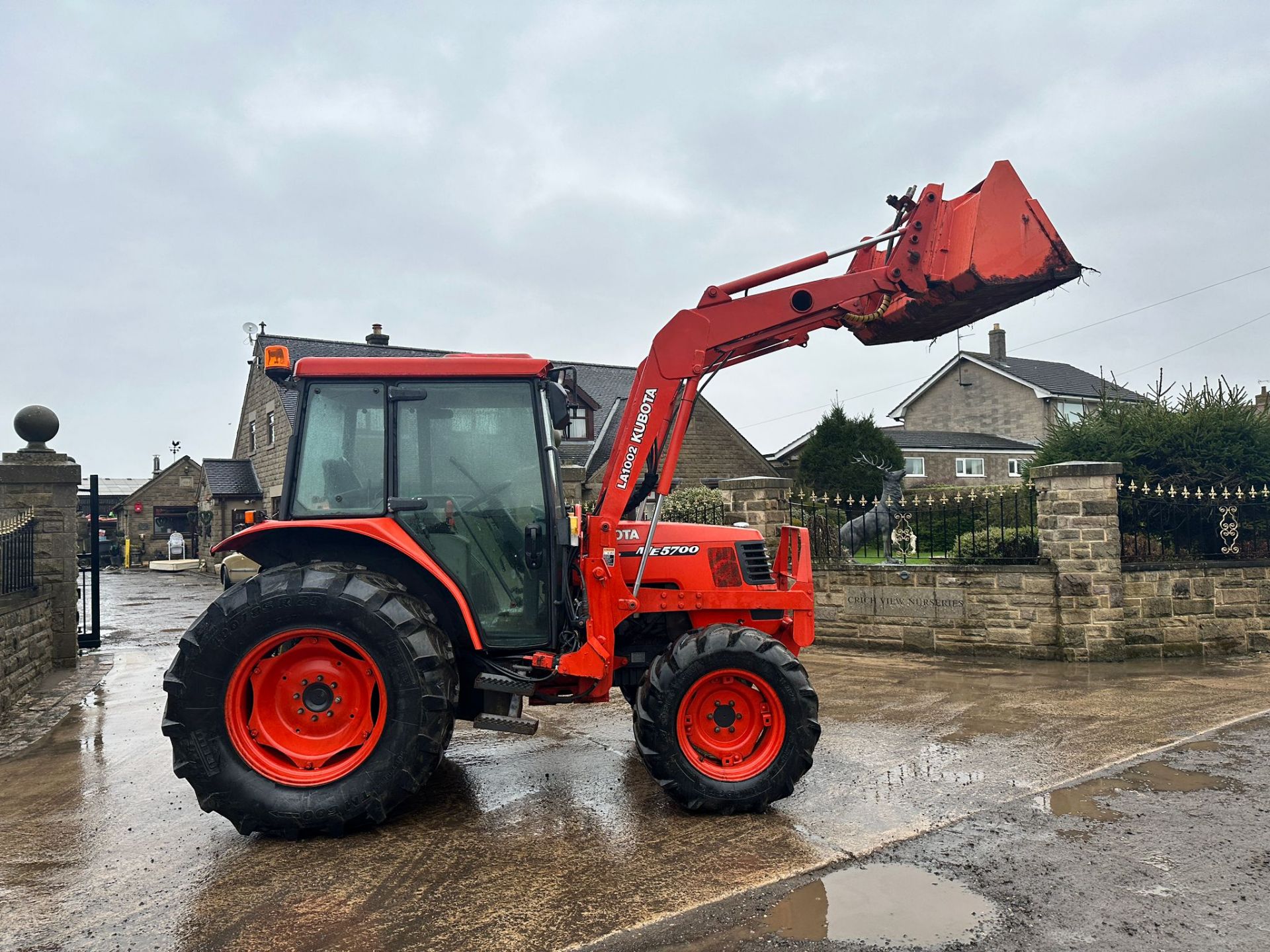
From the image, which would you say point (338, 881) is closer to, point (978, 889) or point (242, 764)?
point (242, 764)

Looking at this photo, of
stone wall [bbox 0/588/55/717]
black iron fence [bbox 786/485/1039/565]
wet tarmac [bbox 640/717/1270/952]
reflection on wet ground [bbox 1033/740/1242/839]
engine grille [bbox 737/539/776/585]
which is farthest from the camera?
black iron fence [bbox 786/485/1039/565]

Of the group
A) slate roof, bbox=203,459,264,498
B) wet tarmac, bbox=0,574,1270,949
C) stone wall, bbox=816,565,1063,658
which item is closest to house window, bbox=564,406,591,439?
slate roof, bbox=203,459,264,498

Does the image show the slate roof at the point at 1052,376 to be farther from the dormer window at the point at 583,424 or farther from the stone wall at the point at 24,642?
the stone wall at the point at 24,642

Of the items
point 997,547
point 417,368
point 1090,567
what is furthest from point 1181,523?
point 417,368

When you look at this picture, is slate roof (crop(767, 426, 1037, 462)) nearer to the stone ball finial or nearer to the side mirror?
the stone ball finial

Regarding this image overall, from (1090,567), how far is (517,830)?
22.8 feet

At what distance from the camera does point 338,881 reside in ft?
12.1

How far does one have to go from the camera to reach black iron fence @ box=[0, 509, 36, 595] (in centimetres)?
816

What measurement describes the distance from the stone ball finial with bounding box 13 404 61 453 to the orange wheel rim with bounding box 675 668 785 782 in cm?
880

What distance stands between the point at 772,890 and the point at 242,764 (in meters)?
2.51

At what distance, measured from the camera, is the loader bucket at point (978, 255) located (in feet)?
15.9

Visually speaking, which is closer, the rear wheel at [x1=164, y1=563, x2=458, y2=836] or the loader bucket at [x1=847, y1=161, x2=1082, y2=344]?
the rear wheel at [x1=164, y1=563, x2=458, y2=836]

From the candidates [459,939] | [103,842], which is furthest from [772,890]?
[103,842]

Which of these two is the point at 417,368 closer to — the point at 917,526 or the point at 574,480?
the point at 574,480
